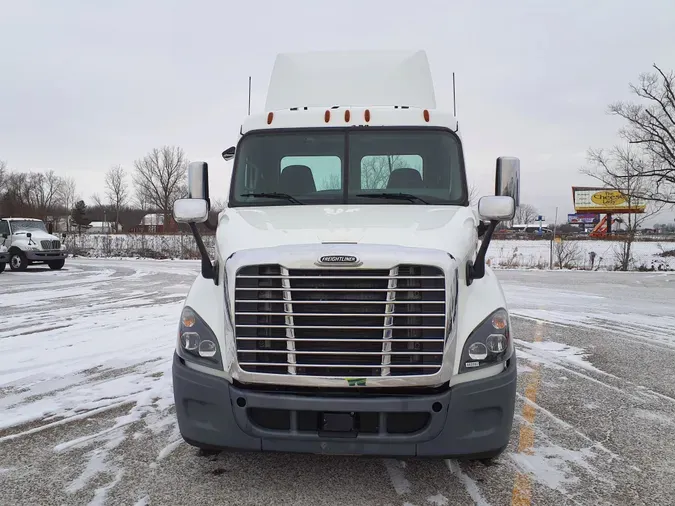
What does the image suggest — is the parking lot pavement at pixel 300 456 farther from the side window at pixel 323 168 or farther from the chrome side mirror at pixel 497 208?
the side window at pixel 323 168

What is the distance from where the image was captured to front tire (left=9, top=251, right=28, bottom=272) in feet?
67.9

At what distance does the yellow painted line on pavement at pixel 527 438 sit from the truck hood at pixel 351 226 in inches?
60.0

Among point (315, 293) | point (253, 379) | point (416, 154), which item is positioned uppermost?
point (416, 154)

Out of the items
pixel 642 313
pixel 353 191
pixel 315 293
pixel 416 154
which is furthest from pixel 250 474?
pixel 642 313

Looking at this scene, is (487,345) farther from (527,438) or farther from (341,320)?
(527,438)

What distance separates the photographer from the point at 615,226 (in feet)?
253

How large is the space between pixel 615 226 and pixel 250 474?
3358 inches

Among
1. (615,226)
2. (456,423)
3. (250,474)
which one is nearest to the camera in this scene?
(456,423)

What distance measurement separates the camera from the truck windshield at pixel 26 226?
21031 mm

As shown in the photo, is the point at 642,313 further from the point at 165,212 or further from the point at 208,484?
the point at 165,212

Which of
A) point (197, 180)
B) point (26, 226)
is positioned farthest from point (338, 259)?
point (26, 226)

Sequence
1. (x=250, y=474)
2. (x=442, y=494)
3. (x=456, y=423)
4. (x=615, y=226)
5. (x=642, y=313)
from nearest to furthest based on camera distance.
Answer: (x=456, y=423) → (x=442, y=494) → (x=250, y=474) → (x=642, y=313) → (x=615, y=226)

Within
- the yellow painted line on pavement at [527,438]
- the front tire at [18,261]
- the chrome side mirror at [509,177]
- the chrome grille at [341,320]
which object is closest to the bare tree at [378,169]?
the chrome side mirror at [509,177]

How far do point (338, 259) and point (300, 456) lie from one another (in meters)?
1.66
